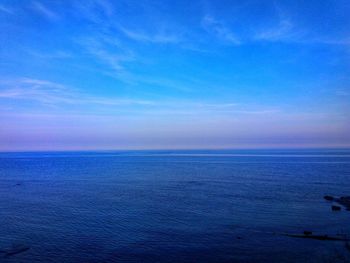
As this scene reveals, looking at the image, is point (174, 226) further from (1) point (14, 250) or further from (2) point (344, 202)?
(2) point (344, 202)

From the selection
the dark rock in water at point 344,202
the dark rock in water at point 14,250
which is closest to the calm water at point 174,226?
the dark rock in water at point 14,250

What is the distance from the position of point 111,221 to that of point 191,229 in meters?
9.90

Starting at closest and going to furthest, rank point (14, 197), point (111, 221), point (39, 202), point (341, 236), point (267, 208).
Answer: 1. point (341, 236)
2. point (111, 221)
3. point (267, 208)
4. point (39, 202)
5. point (14, 197)

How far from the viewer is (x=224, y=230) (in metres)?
26.5

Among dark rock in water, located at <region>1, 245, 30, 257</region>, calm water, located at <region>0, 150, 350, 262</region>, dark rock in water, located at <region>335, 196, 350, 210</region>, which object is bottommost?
calm water, located at <region>0, 150, 350, 262</region>

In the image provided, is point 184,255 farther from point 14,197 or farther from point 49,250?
point 14,197

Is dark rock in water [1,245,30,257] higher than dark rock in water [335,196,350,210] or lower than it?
lower

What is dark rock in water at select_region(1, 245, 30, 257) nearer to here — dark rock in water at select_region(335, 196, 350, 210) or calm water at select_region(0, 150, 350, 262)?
calm water at select_region(0, 150, 350, 262)

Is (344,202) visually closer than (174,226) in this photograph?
No

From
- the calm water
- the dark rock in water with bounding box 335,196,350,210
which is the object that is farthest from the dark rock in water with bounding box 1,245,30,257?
the dark rock in water with bounding box 335,196,350,210

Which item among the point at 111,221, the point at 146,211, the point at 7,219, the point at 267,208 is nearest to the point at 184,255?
the point at 111,221

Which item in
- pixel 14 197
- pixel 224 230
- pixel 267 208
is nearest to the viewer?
pixel 224 230

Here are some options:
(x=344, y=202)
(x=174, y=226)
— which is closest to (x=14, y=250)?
(x=174, y=226)

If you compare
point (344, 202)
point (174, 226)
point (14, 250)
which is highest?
point (344, 202)
